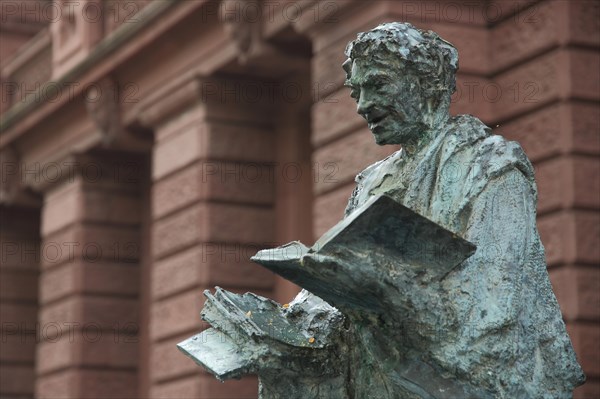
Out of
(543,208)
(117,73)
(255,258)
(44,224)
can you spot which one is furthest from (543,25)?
(44,224)

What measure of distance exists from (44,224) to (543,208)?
877 centimetres

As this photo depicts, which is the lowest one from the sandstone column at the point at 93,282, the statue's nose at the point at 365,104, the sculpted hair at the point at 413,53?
the statue's nose at the point at 365,104

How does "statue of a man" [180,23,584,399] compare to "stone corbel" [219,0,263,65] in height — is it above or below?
below

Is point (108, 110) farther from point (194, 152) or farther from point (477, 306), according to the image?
point (477, 306)

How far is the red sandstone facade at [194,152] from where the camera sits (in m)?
10.1

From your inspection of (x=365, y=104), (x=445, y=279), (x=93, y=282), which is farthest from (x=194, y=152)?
(x=445, y=279)

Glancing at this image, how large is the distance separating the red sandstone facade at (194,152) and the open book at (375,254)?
21.7ft

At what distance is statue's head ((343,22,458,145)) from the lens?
11.6 ft

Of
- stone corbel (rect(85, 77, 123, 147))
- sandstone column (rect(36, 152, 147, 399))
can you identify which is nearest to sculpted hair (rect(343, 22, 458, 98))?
stone corbel (rect(85, 77, 123, 147))

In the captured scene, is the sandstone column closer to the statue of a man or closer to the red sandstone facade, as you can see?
the red sandstone facade

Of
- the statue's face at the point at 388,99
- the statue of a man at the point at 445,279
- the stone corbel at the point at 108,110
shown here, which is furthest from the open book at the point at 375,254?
the stone corbel at the point at 108,110

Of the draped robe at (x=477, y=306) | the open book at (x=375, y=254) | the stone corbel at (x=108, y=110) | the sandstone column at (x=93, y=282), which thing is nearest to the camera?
the open book at (x=375, y=254)

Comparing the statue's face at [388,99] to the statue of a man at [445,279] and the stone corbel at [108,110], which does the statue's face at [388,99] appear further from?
the stone corbel at [108,110]

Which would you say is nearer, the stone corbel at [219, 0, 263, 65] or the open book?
→ the open book
